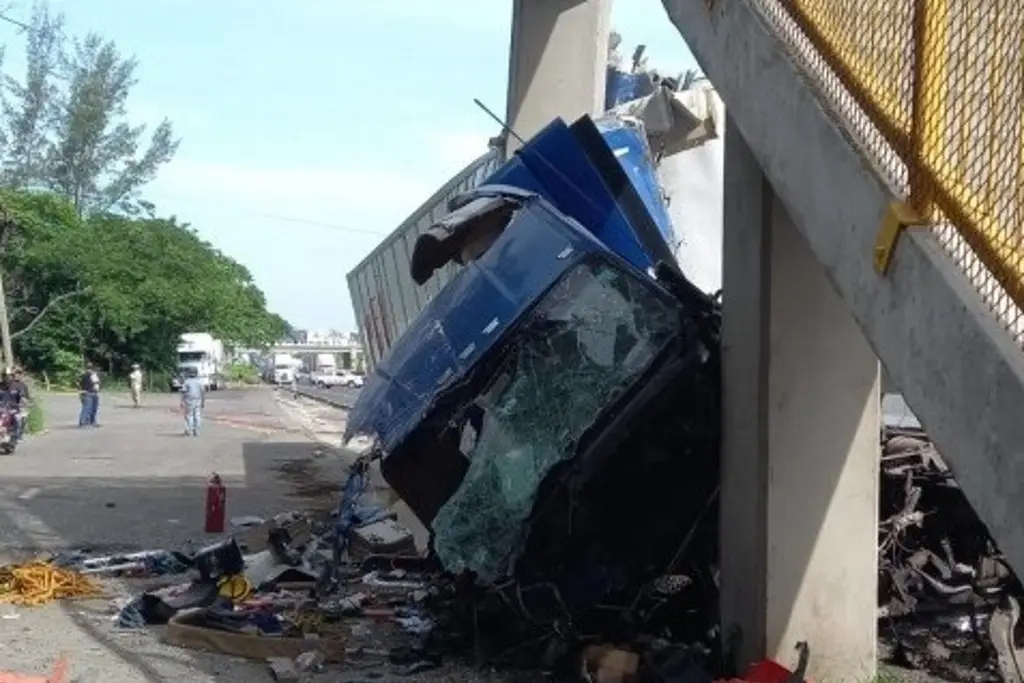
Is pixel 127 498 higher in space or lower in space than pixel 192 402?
lower

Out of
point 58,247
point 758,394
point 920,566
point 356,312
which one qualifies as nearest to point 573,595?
point 758,394

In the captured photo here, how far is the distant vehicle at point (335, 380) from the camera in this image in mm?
89938

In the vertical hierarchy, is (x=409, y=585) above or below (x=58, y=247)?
below

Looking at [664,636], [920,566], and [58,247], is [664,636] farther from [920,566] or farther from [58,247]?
[58,247]

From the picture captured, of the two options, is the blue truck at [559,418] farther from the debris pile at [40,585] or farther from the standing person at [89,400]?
the standing person at [89,400]

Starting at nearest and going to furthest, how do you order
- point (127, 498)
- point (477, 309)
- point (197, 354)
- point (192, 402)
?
1. point (477, 309)
2. point (127, 498)
3. point (192, 402)
4. point (197, 354)

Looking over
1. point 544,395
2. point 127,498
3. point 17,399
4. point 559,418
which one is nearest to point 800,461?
point 559,418

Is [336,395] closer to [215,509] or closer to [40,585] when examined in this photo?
[215,509]

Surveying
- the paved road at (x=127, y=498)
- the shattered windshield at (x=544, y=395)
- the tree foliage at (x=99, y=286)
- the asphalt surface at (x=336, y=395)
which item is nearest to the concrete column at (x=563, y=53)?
the paved road at (x=127, y=498)

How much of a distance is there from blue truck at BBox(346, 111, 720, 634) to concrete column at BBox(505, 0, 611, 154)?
5915 millimetres

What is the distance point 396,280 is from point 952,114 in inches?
554

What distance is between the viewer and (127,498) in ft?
54.2

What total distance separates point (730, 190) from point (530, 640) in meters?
2.74

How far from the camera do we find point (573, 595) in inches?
291
